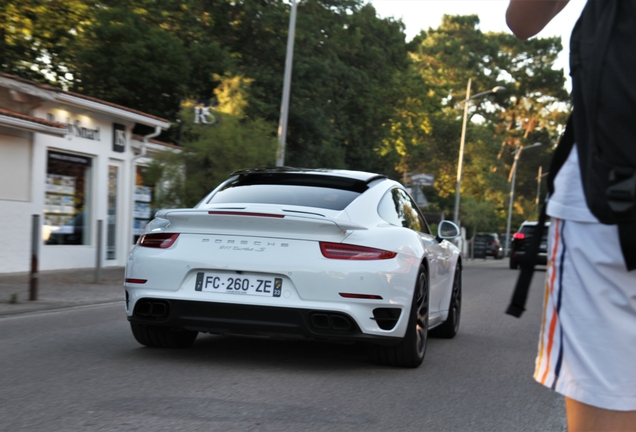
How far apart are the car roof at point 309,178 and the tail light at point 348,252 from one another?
0.88 meters

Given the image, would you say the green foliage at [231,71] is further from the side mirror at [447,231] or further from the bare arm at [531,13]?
the bare arm at [531,13]

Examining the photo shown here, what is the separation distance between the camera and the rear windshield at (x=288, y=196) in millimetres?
6309

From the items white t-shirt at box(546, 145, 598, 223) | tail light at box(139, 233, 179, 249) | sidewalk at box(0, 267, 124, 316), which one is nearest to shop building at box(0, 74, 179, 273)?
sidewalk at box(0, 267, 124, 316)

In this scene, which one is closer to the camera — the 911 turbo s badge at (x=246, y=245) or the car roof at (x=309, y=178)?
the 911 turbo s badge at (x=246, y=245)

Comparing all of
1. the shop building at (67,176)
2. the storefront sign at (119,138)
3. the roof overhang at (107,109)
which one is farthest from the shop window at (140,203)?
the roof overhang at (107,109)

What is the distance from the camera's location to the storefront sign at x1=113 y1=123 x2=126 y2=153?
1992 cm

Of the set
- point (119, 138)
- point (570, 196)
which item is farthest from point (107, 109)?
point (570, 196)

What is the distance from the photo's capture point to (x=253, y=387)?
5258 millimetres

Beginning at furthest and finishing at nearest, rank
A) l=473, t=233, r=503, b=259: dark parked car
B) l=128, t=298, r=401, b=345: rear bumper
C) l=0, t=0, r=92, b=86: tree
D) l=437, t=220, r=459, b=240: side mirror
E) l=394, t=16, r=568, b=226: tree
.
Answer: l=394, t=16, r=568, b=226: tree < l=473, t=233, r=503, b=259: dark parked car < l=0, t=0, r=92, b=86: tree < l=437, t=220, r=459, b=240: side mirror < l=128, t=298, r=401, b=345: rear bumper

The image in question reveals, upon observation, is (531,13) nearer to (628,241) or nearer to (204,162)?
(628,241)

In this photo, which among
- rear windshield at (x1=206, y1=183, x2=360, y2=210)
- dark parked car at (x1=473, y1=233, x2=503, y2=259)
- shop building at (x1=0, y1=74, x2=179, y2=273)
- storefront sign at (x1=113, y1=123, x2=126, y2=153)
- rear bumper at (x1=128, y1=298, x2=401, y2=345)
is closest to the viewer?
rear bumper at (x1=128, y1=298, x2=401, y2=345)

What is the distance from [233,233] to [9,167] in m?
11.5

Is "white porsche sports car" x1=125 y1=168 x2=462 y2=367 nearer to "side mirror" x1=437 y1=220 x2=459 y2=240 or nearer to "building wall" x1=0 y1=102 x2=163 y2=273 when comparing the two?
"side mirror" x1=437 y1=220 x2=459 y2=240

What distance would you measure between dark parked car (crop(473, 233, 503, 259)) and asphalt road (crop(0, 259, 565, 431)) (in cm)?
4198
